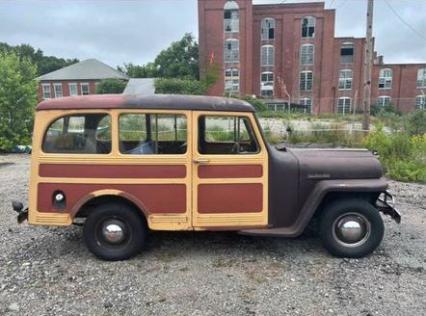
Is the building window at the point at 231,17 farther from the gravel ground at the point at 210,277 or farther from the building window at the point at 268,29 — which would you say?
the gravel ground at the point at 210,277

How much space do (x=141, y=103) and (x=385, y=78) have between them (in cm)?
5260

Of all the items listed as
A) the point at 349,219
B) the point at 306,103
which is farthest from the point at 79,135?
the point at 306,103

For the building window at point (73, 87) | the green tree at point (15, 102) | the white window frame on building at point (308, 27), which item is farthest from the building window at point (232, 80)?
the green tree at point (15, 102)

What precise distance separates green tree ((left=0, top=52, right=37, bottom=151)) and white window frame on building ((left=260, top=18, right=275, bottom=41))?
3816 centimetres

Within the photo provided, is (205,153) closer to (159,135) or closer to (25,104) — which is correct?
(159,135)

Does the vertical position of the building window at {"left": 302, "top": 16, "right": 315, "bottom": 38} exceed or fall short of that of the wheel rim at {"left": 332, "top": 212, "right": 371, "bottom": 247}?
it exceeds it

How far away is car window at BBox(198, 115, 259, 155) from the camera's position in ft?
13.5

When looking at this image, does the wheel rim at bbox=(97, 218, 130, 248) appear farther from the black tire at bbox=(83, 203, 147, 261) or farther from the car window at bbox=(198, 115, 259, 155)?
the car window at bbox=(198, 115, 259, 155)

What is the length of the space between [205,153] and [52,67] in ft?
279

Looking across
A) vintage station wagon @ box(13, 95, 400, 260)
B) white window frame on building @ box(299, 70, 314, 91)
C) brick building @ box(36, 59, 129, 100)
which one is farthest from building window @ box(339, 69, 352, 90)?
vintage station wagon @ box(13, 95, 400, 260)

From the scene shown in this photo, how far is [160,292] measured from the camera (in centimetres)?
350

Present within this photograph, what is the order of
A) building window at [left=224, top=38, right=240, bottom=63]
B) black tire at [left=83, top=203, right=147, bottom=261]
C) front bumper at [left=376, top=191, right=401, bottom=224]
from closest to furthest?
black tire at [left=83, top=203, right=147, bottom=261] → front bumper at [left=376, top=191, right=401, bottom=224] → building window at [left=224, top=38, right=240, bottom=63]

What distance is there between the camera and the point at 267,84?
47.5 m

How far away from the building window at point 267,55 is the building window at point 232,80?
15.0 ft
